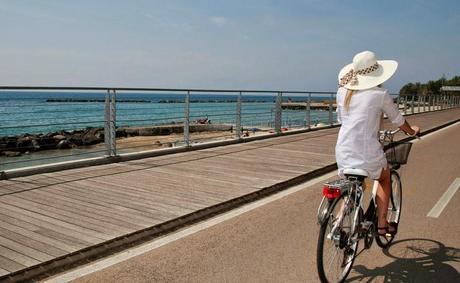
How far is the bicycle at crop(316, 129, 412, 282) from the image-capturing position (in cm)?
365

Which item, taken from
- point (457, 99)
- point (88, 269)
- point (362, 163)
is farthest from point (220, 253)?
point (457, 99)

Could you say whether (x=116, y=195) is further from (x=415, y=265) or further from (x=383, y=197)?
(x=415, y=265)

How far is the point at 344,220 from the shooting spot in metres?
3.81

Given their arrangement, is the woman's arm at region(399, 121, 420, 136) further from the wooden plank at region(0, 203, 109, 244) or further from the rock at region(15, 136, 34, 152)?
the rock at region(15, 136, 34, 152)

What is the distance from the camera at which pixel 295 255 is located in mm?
4539

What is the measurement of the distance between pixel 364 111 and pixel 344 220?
2.94 ft

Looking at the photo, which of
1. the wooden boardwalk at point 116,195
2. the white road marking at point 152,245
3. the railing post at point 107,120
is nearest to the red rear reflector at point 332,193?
the white road marking at point 152,245

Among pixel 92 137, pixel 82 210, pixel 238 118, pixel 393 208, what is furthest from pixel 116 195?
pixel 92 137

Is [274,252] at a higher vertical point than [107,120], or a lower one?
lower

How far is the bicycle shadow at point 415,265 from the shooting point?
13.3 ft

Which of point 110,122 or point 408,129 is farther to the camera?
point 110,122

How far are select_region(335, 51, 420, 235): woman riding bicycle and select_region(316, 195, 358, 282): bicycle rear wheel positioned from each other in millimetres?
385

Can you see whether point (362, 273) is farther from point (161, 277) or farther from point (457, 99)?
point (457, 99)

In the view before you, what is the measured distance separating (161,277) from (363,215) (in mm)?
1819
